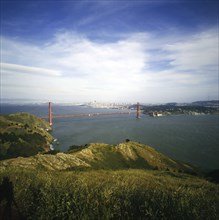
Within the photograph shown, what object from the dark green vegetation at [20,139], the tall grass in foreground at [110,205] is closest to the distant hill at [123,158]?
the tall grass in foreground at [110,205]

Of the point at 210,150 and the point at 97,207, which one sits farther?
the point at 210,150

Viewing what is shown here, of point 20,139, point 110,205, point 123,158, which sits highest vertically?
point 110,205

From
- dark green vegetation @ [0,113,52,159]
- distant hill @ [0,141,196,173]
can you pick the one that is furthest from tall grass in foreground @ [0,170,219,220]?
dark green vegetation @ [0,113,52,159]

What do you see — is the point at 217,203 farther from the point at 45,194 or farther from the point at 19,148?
the point at 19,148

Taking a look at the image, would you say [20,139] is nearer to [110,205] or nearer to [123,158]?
[123,158]

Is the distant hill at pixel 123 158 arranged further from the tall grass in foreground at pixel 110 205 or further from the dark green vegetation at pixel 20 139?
the dark green vegetation at pixel 20 139

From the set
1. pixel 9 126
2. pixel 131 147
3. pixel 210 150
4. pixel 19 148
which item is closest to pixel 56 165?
pixel 131 147

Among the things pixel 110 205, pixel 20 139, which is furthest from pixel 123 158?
pixel 20 139

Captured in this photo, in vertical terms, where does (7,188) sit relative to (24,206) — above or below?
above
